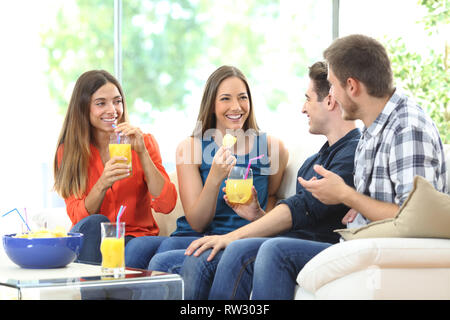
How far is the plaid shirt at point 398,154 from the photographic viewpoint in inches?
85.1

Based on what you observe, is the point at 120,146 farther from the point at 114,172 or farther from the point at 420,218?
the point at 420,218

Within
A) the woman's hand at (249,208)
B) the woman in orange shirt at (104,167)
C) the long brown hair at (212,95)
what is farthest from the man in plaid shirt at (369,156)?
the woman in orange shirt at (104,167)

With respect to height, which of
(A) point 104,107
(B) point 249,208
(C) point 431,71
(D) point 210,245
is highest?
(C) point 431,71

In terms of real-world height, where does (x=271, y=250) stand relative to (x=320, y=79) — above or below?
below

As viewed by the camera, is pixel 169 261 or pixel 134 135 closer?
pixel 169 261

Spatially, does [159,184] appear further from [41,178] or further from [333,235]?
[41,178]

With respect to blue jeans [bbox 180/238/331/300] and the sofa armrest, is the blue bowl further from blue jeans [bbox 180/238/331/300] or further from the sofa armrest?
the sofa armrest

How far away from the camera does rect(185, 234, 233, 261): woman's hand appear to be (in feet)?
8.06

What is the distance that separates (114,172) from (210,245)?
2.25 feet

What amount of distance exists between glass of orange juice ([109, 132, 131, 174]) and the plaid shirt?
1096 mm

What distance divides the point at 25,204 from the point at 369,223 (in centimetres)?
327

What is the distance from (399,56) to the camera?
530cm

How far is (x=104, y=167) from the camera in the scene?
3189 mm

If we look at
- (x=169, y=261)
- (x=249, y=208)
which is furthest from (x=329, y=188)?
(x=169, y=261)
